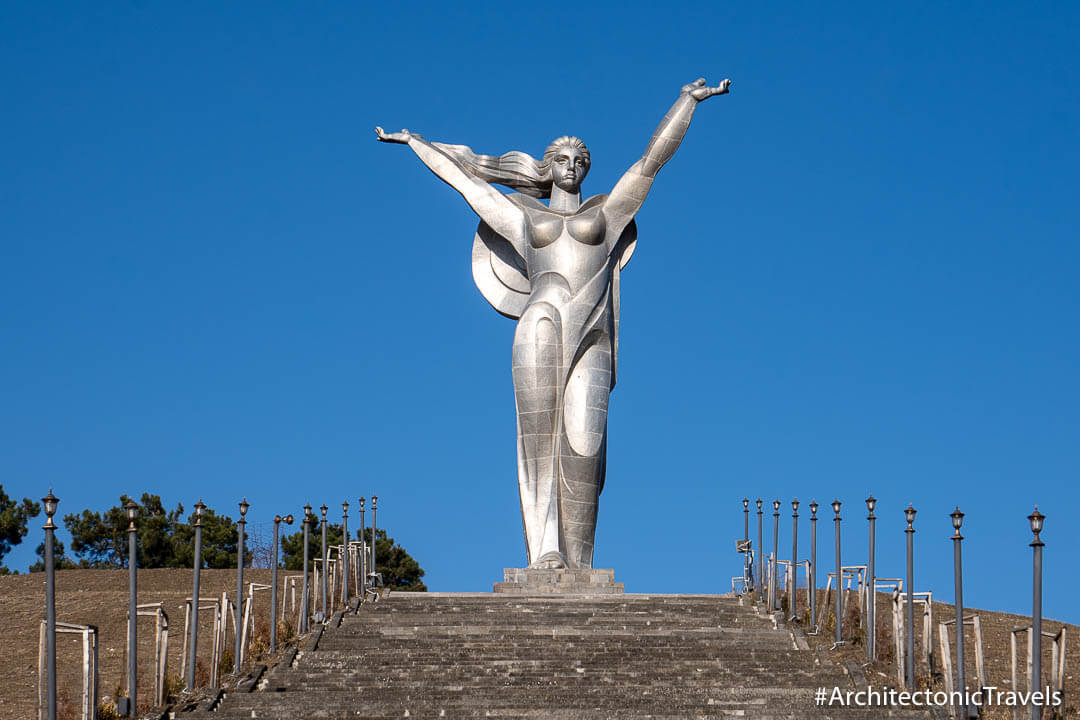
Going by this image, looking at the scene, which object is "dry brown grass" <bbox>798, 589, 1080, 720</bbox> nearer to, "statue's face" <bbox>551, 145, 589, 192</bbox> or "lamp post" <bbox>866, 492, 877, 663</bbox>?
"lamp post" <bbox>866, 492, 877, 663</bbox>

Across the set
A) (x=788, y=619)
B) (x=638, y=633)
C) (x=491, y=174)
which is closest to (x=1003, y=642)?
(x=788, y=619)

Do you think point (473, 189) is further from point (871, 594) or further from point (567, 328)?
point (871, 594)

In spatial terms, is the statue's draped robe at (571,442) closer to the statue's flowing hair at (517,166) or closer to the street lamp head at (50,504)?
the statue's flowing hair at (517,166)

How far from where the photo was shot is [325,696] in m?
26.0

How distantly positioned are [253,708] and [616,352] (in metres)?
15.6

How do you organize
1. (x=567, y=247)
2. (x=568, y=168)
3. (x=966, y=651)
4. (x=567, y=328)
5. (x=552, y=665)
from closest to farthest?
(x=552, y=665) < (x=966, y=651) < (x=567, y=328) < (x=567, y=247) < (x=568, y=168)

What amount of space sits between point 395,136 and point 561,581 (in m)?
10.7

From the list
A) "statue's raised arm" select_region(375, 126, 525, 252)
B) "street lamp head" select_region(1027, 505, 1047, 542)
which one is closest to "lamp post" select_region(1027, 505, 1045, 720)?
"street lamp head" select_region(1027, 505, 1047, 542)

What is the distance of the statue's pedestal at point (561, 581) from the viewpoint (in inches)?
1406

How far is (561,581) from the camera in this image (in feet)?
119

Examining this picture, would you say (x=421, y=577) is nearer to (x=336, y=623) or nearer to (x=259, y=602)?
(x=259, y=602)

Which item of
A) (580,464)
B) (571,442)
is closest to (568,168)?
(571,442)

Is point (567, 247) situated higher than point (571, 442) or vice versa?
point (567, 247)

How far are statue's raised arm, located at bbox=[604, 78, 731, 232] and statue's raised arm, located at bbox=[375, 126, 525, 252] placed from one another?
199 centimetres
